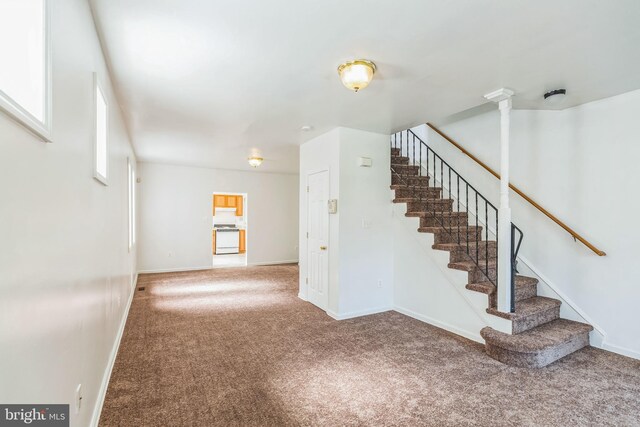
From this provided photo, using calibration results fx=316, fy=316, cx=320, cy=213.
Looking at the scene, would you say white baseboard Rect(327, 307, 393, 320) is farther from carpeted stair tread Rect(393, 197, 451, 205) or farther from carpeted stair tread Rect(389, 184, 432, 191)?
carpeted stair tread Rect(389, 184, 432, 191)

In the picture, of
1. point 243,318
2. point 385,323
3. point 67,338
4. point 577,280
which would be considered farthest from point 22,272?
point 577,280

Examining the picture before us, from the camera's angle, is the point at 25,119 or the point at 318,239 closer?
the point at 25,119

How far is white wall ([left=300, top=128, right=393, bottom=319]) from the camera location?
435cm

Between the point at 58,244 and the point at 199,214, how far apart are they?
7041 mm

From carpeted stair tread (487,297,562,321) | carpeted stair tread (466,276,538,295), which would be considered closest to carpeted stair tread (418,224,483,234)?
carpeted stair tread (466,276,538,295)

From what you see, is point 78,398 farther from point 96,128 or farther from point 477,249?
point 477,249

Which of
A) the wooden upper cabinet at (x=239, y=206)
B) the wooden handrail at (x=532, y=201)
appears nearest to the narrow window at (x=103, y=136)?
the wooden handrail at (x=532, y=201)

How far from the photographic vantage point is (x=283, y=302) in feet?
16.7

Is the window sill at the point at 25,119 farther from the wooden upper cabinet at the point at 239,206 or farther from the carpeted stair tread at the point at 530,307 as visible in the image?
the wooden upper cabinet at the point at 239,206

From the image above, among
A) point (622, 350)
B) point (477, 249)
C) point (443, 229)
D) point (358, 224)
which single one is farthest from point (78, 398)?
point (622, 350)

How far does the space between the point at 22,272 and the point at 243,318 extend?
11.6ft

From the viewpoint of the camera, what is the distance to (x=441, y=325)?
3932mm

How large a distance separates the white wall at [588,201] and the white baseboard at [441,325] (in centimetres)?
116

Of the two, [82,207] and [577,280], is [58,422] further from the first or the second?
[577,280]
